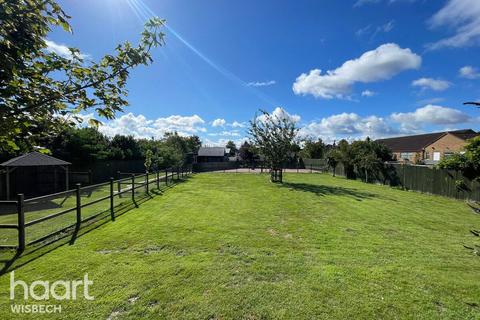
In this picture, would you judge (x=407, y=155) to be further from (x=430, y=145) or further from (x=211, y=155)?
(x=211, y=155)

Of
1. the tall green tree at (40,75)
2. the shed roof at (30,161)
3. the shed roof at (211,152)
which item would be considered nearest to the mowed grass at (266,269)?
the tall green tree at (40,75)

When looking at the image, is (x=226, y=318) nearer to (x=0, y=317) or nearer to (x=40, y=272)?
(x=0, y=317)

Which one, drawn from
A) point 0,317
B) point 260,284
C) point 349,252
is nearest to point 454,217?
point 349,252

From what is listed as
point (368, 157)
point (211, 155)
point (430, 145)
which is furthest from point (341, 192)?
point (211, 155)

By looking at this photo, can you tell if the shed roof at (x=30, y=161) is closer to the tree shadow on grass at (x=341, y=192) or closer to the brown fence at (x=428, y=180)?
the tree shadow on grass at (x=341, y=192)

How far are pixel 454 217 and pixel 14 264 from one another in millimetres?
12463

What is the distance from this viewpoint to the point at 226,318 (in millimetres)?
3020

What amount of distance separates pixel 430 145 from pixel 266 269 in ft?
152

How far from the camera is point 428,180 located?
15.8 metres

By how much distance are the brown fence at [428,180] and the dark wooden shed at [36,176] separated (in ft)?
67.5

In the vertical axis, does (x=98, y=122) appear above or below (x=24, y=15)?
below

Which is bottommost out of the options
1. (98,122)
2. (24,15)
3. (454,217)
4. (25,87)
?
(454,217)

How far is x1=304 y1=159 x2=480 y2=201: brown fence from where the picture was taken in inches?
508

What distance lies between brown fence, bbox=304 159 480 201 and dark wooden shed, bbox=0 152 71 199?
20581mm
